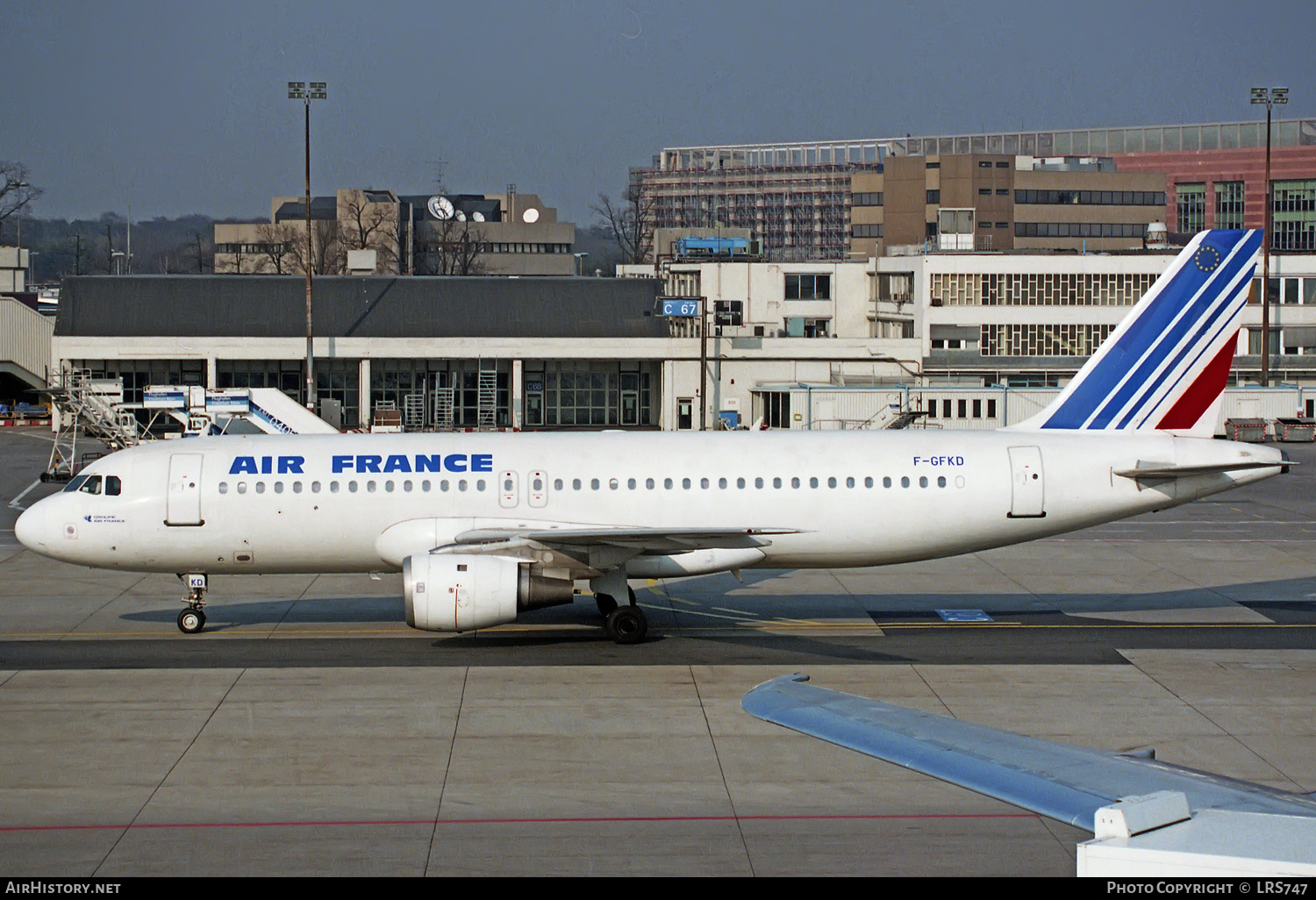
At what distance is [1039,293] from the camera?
78.2 metres

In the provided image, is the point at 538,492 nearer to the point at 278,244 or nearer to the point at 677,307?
the point at 677,307

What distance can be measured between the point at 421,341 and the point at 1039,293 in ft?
114

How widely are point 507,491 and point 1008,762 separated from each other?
17.5 m

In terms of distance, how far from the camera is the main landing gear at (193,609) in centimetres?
2628

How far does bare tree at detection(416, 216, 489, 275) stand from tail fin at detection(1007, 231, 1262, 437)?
136m

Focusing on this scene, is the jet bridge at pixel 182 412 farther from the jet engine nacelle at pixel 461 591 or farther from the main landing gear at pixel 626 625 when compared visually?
the jet engine nacelle at pixel 461 591

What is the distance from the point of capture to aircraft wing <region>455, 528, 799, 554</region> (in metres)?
23.7

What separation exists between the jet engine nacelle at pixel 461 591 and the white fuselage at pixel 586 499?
76.7 inches

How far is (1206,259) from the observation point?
88.5 feet

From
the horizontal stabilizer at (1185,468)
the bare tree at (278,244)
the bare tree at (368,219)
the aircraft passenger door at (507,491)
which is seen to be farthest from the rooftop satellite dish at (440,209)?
the horizontal stabilizer at (1185,468)

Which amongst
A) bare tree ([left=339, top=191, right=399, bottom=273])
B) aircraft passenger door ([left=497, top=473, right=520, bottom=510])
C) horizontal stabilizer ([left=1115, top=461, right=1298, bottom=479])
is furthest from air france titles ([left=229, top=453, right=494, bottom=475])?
bare tree ([left=339, top=191, right=399, bottom=273])
